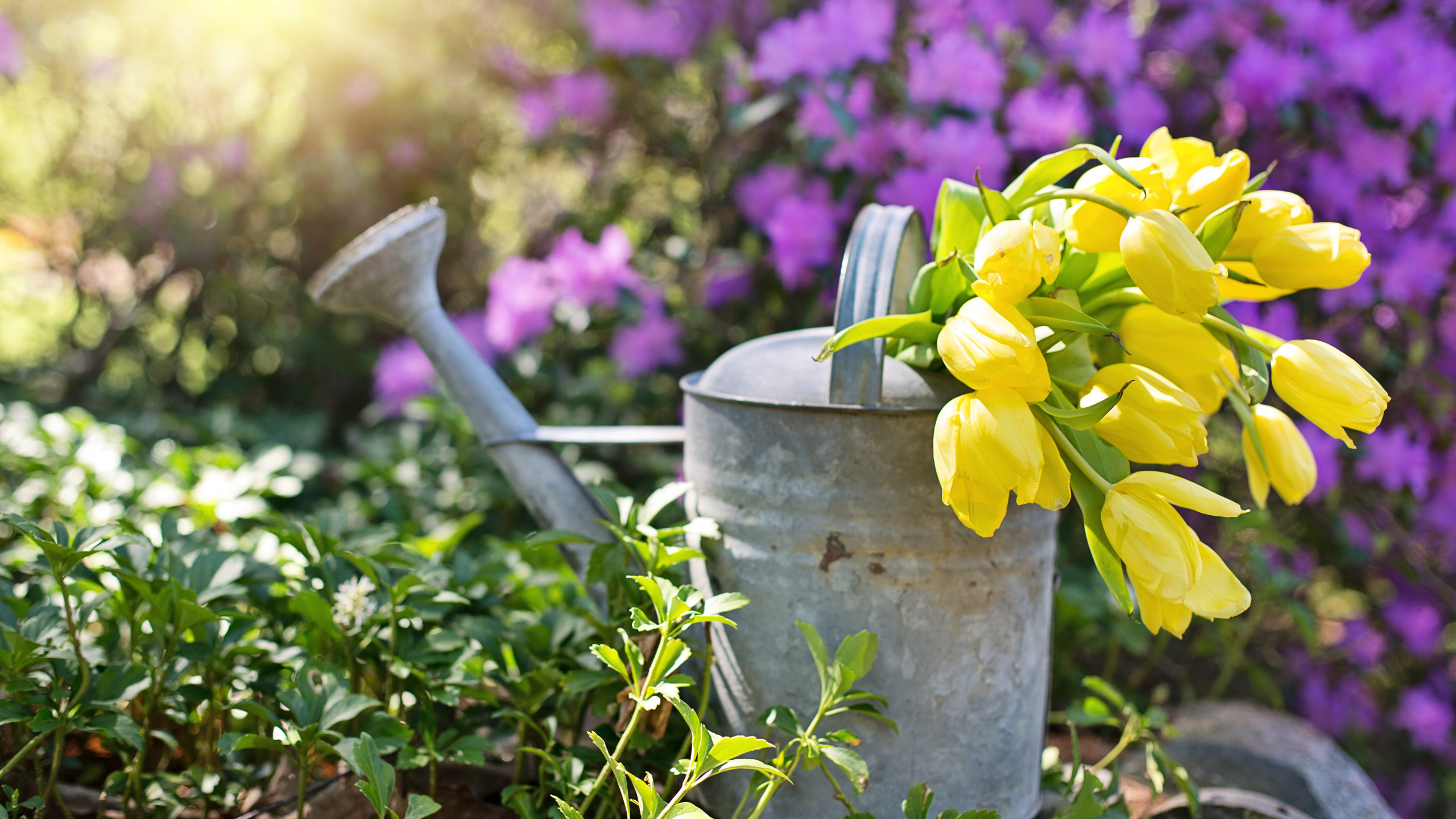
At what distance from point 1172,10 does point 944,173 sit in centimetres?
92

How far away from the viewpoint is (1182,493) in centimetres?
79

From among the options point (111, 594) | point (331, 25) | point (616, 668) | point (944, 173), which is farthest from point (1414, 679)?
point (331, 25)

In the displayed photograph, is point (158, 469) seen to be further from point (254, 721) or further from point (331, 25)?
point (331, 25)

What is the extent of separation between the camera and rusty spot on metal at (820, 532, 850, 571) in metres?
0.99

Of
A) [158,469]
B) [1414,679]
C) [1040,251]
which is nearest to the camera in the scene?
A: [1040,251]

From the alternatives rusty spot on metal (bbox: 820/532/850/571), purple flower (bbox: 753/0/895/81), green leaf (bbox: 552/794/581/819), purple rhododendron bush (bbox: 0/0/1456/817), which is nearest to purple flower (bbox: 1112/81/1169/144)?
purple rhododendron bush (bbox: 0/0/1456/817)

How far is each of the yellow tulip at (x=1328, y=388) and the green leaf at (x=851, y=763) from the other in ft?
1.69

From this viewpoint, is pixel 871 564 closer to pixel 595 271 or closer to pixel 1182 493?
pixel 1182 493

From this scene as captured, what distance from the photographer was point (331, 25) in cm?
267

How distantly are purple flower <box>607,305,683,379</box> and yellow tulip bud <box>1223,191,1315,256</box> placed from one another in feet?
4.21

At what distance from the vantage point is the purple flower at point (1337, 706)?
2.00 metres

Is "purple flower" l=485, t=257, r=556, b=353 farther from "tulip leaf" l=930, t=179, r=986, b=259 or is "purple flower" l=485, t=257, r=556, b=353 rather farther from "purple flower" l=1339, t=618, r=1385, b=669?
"purple flower" l=1339, t=618, r=1385, b=669

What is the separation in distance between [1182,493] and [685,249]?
1.51 meters

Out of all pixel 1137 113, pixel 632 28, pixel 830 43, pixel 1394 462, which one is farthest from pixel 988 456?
pixel 632 28
